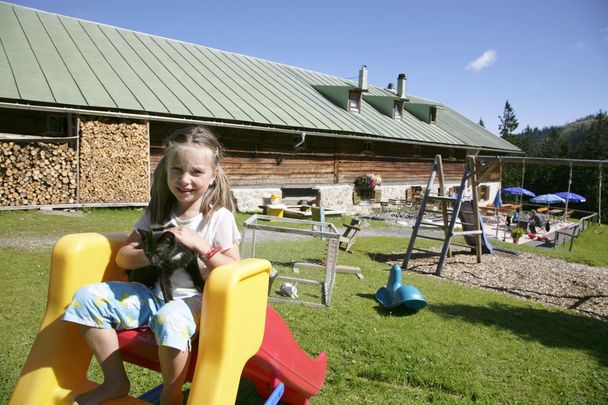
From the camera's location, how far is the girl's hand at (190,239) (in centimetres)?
201

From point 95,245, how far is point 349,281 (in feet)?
15.2

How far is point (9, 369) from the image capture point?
9.99ft

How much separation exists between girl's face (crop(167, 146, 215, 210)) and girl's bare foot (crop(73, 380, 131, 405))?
92 cm

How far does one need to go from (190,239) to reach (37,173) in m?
10.2

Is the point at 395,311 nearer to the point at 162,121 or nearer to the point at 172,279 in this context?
the point at 172,279

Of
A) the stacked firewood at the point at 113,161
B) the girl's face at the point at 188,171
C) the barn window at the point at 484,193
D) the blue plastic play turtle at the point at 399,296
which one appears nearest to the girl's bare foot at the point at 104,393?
the girl's face at the point at 188,171

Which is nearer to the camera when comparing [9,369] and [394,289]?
[9,369]

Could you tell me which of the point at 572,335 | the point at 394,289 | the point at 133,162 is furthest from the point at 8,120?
the point at 572,335

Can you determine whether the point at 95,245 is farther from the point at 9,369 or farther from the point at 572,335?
the point at 572,335

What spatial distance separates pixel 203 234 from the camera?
2.26 m

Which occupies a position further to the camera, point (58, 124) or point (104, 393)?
point (58, 124)

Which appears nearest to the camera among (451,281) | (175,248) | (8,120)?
(175,248)

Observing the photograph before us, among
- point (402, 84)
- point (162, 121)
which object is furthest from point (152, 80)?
point (402, 84)

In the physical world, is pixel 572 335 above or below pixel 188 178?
below
